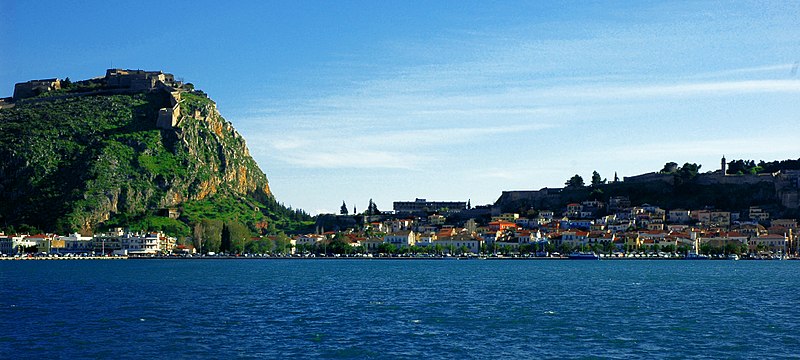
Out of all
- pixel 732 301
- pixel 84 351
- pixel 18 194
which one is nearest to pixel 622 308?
pixel 732 301

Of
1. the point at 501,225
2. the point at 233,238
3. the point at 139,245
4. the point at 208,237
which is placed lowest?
the point at 139,245

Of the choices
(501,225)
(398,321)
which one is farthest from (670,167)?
(398,321)

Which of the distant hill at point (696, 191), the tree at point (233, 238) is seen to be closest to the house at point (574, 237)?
the distant hill at point (696, 191)

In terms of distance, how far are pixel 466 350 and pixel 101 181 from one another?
420 feet

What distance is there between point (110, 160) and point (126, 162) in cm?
335

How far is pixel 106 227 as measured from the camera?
147 metres

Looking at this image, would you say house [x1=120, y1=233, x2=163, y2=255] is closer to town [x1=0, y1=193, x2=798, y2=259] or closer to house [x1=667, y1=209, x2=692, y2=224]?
town [x1=0, y1=193, x2=798, y2=259]

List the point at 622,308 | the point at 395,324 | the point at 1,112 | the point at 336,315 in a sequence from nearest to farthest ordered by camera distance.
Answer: the point at 395,324
the point at 336,315
the point at 622,308
the point at 1,112

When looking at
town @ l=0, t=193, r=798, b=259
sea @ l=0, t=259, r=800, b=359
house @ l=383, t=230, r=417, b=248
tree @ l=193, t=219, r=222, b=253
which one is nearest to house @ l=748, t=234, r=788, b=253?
town @ l=0, t=193, r=798, b=259

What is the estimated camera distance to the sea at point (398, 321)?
31312 millimetres

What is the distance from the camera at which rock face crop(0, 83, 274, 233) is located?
148 m

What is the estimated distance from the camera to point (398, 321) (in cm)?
3975

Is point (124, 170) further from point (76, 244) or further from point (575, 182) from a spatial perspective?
point (575, 182)

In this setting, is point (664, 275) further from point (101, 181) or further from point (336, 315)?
point (101, 181)
